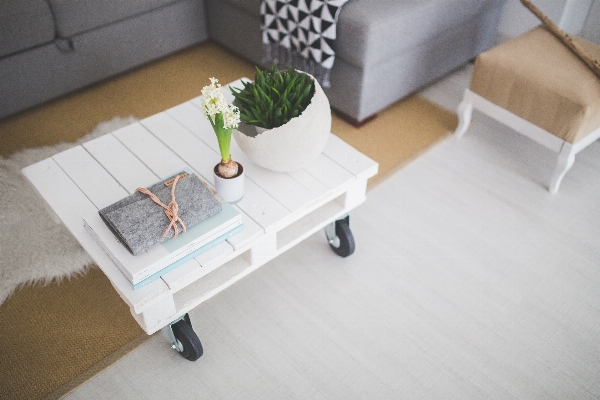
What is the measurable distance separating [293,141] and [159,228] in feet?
1.28

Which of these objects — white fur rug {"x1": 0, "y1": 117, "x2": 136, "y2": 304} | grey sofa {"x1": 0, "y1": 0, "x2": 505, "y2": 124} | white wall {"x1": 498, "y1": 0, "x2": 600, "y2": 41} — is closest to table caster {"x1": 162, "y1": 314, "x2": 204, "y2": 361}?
white fur rug {"x1": 0, "y1": 117, "x2": 136, "y2": 304}

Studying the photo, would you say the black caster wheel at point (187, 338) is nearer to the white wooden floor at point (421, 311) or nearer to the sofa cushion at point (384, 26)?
the white wooden floor at point (421, 311)

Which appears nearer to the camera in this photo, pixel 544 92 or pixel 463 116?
pixel 544 92

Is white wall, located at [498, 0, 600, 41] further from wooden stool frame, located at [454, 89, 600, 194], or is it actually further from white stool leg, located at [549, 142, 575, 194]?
white stool leg, located at [549, 142, 575, 194]

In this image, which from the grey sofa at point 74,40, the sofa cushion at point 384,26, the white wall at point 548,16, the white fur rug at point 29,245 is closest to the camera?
the white fur rug at point 29,245

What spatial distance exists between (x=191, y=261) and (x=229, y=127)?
318 millimetres

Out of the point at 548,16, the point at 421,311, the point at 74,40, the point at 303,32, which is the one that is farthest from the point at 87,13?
the point at 548,16

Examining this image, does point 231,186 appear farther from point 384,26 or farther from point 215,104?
point 384,26

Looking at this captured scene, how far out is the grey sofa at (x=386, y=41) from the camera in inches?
75.3

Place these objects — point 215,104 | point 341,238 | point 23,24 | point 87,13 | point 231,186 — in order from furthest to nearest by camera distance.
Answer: point 87,13, point 23,24, point 341,238, point 231,186, point 215,104

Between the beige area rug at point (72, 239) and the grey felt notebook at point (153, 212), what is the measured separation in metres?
0.41

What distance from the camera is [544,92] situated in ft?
5.77

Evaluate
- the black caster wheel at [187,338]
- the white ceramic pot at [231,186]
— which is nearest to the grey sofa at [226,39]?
the white ceramic pot at [231,186]

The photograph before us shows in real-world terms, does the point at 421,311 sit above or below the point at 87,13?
below
